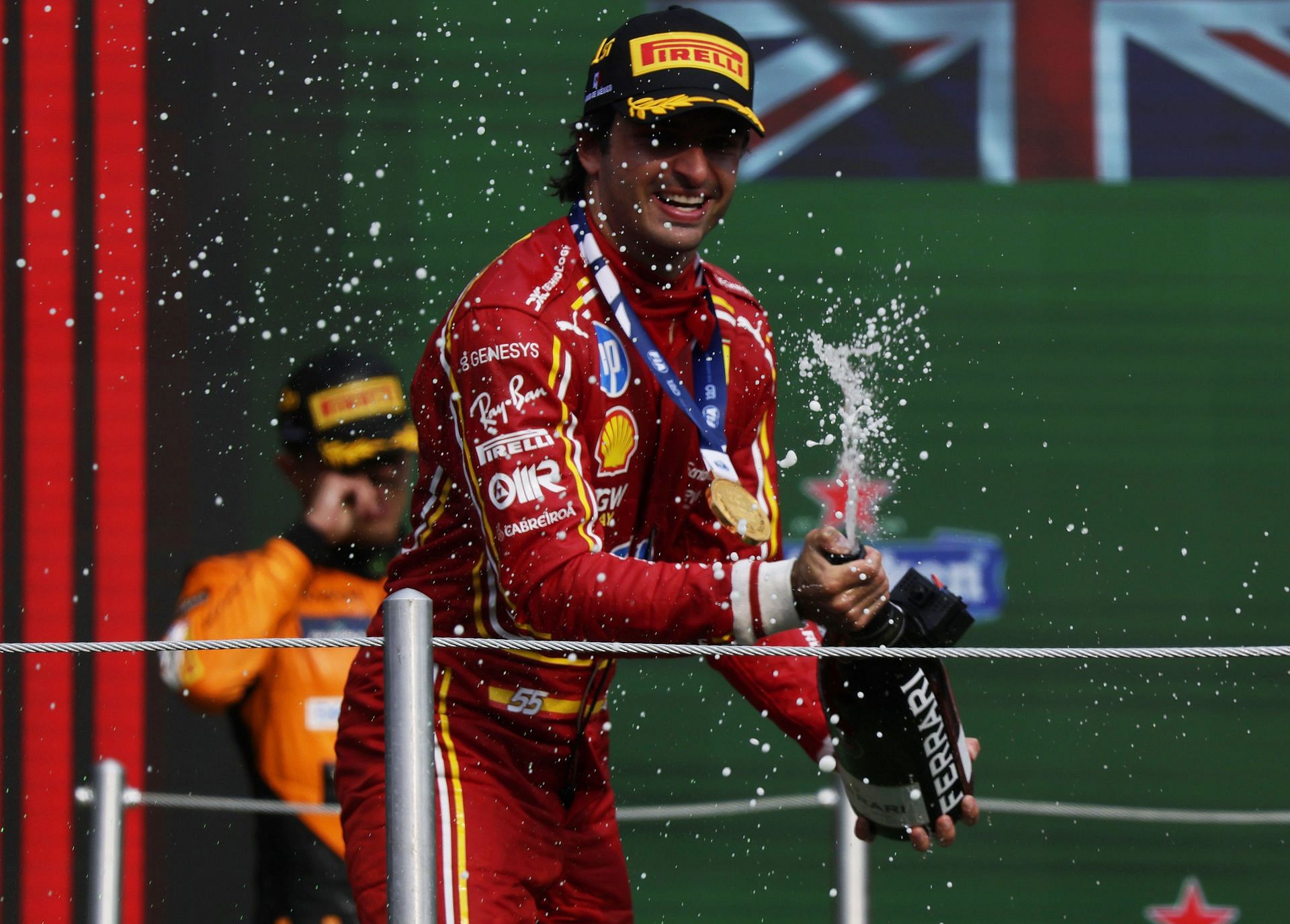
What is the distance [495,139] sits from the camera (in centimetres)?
577

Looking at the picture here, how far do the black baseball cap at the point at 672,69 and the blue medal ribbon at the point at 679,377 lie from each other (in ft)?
0.70

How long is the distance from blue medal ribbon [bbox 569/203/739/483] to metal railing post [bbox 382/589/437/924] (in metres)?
0.55

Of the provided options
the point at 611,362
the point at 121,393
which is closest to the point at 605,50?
the point at 611,362

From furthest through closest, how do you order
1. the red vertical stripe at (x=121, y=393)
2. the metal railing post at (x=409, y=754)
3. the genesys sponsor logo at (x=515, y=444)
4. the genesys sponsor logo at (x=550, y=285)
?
the red vertical stripe at (x=121, y=393), the genesys sponsor logo at (x=550, y=285), the genesys sponsor logo at (x=515, y=444), the metal railing post at (x=409, y=754)

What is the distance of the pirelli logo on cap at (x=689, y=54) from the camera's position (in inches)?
Answer: 105

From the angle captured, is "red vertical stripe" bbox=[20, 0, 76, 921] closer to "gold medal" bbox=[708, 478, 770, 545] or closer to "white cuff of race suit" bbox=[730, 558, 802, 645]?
"gold medal" bbox=[708, 478, 770, 545]

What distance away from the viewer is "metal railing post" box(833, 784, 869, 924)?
14.1ft

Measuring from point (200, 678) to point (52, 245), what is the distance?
2.07 m

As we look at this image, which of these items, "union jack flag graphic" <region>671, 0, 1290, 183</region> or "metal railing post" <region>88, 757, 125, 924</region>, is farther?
"union jack flag graphic" <region>671, 0, 1290, 183</region>

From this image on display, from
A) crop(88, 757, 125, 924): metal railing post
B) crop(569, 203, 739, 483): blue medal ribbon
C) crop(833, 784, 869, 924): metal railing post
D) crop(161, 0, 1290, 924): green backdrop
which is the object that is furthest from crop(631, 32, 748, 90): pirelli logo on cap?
crop(161, 0, 1290, 924): green backdrop

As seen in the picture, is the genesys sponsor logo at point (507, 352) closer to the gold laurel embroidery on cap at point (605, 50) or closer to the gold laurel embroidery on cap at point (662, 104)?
the gold laurel embroidery on cap at point (662, 104)

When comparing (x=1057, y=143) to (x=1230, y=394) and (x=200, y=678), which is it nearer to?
(x=1230, y=394)

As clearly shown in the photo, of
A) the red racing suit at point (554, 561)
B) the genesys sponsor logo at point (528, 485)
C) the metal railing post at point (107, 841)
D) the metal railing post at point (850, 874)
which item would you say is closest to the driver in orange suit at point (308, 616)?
the metal railing post at point (107, 841)

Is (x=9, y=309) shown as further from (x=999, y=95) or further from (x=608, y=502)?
(x=608, y=502)
